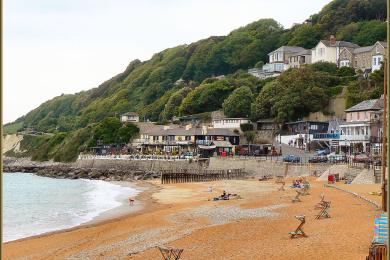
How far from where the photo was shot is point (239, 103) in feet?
257

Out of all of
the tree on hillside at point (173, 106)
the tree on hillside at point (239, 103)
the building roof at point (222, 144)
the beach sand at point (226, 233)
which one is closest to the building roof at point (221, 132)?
the building roof at point (222, 144)

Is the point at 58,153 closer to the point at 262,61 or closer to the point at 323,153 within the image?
the point at 262,61

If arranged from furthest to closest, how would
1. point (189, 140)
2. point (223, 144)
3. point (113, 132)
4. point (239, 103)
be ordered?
point (113, 132) → point (239, 103) → point (189, 140) → point (223, 144)

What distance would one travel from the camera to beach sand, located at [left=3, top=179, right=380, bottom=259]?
51.8 feet

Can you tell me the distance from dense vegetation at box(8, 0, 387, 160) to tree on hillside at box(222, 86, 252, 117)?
15 cm

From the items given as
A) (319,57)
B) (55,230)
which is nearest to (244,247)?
(55,230)

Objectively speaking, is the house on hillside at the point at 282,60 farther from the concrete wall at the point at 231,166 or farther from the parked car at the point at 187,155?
the concrete wall at the point at 231,166

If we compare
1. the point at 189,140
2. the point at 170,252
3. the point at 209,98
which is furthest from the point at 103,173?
the point at 170,252

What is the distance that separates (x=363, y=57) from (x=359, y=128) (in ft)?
97.5

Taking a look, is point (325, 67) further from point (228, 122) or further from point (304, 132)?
point (304, 132)

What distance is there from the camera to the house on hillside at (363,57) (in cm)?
7556

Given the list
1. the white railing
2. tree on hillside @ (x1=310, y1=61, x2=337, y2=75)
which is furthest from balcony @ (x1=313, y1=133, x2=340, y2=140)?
tree on hillside @ (x1=310, y1=61, x2=337, y2=75)

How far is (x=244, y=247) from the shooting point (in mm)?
16828

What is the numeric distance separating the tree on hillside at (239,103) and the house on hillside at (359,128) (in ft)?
74.4
